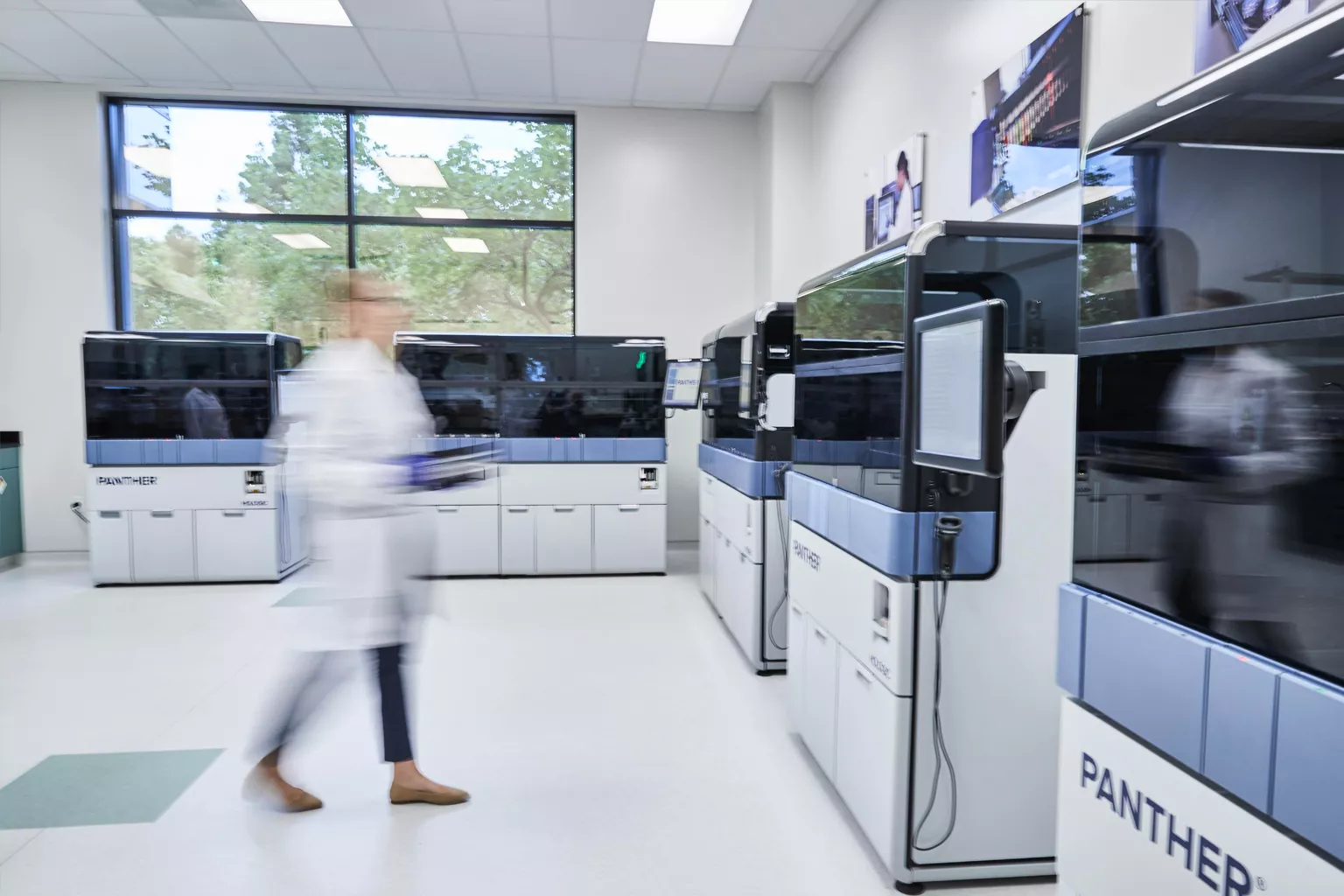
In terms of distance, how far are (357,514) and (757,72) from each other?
4.63 meters

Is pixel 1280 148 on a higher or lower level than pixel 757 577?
higher

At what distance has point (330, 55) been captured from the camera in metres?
5.35

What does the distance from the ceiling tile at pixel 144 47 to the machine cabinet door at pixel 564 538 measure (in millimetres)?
3951

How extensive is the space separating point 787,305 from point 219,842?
2.98m

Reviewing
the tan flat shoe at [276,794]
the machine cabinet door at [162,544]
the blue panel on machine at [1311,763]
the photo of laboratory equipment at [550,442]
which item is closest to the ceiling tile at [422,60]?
the photo of laboratory equipment at [550,442]

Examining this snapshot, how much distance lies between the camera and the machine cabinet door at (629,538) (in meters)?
5.68

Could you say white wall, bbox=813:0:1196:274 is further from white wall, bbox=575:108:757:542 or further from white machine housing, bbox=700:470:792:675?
white machine housing, bbox=700:470:792:675

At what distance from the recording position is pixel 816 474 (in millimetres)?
2701

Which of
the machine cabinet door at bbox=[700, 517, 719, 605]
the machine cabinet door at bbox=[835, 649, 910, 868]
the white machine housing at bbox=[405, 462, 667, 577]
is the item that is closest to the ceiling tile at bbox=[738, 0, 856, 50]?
the white machine housing at bbox=[405, 462, 667, 577]

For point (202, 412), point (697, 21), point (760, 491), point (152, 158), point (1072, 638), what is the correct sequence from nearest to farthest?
point (1072, 638) < point (760, 491) < point (697, 21) < point (202, 412) < point (152, 158)

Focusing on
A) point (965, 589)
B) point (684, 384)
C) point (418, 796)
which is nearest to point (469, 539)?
point (684, 384)

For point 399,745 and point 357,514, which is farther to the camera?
point 399,745

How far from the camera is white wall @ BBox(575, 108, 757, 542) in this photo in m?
6.42

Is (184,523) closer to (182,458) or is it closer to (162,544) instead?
(162,544)
